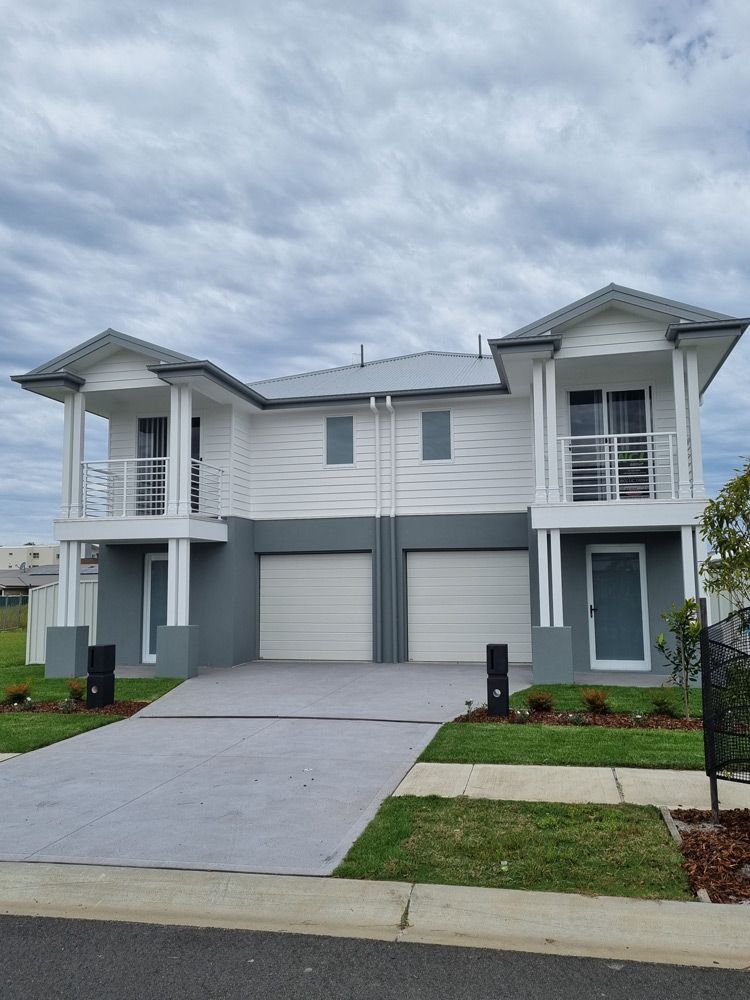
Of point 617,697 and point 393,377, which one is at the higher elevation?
point 393,377

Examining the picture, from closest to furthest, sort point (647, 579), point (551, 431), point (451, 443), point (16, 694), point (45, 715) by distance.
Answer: point (45, 715)
point (16, 694)
point (551, 431)
point (647, 579)
point (451, 443)

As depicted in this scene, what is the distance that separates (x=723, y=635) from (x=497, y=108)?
984 cm

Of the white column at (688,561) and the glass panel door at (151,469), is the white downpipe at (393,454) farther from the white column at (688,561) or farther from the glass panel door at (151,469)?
the white column at (688,561)

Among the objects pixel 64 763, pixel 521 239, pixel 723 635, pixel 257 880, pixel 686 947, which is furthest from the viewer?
pixel 521 239

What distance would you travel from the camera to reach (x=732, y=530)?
583 centimetres

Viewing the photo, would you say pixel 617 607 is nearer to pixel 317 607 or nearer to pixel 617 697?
pixel 617 697

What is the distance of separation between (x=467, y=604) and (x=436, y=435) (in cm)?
362

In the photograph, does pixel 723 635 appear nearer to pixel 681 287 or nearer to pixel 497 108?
pixel 497 108

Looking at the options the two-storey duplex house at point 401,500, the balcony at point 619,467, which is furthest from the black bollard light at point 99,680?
the balcony at point 619,467

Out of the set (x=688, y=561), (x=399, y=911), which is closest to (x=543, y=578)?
(x=688, y=561)

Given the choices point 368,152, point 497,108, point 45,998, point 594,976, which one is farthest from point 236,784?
point 368,152

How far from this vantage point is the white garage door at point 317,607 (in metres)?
16.5

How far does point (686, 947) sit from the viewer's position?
3.89m

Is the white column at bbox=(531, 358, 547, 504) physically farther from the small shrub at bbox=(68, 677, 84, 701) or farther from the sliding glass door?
the small shrub at bbox=(68, 677, 84, 701)
